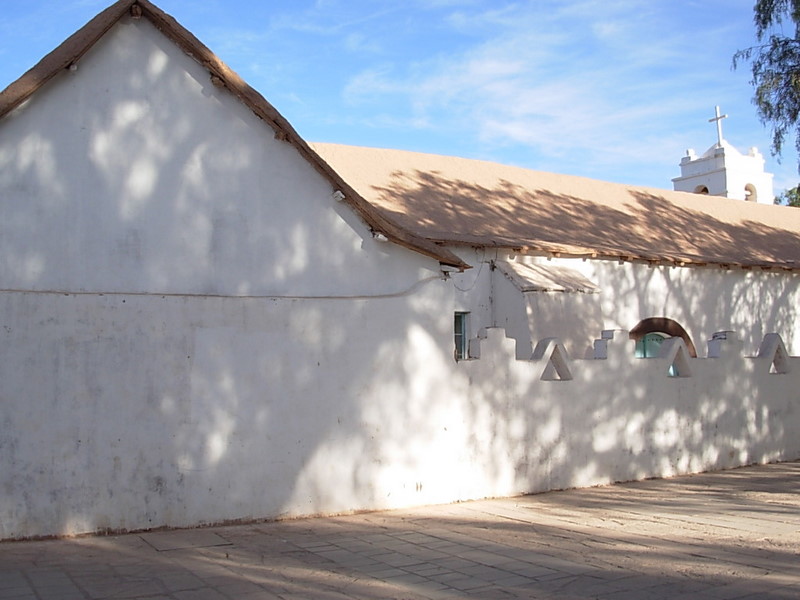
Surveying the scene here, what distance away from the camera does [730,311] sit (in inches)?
708

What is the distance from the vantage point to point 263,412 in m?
8.41

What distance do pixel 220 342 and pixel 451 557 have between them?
3171 millimetres

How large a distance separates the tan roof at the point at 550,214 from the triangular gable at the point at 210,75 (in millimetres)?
4388

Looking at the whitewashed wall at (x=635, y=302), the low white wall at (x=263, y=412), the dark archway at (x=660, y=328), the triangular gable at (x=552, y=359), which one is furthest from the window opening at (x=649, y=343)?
the triangular gable at (x=552, y=359)

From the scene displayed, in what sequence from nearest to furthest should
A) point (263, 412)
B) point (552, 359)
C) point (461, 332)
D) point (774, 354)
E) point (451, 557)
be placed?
point (451, 557) → point (263, 412) → point (552, 359) → point (774, 354) → point (461, 332)

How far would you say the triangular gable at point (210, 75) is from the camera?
299 inches

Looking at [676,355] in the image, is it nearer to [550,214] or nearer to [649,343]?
[649,343]

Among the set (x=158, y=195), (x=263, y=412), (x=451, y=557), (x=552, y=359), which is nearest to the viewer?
(x=451, y=557)

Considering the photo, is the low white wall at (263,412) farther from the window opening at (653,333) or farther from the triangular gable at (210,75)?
the window opening at (653,333)

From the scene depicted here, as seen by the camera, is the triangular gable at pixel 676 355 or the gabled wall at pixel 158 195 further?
the triangular gable at pixel 676 355

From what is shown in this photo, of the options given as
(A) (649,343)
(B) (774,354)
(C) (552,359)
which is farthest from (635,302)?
(C) (552,359)

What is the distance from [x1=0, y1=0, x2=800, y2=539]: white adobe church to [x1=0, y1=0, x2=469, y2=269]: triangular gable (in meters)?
0.03

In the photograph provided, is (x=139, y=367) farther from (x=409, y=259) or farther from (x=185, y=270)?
(x=409, y=259)

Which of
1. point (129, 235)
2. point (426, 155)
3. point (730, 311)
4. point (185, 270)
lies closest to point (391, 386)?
point (185, 270)
